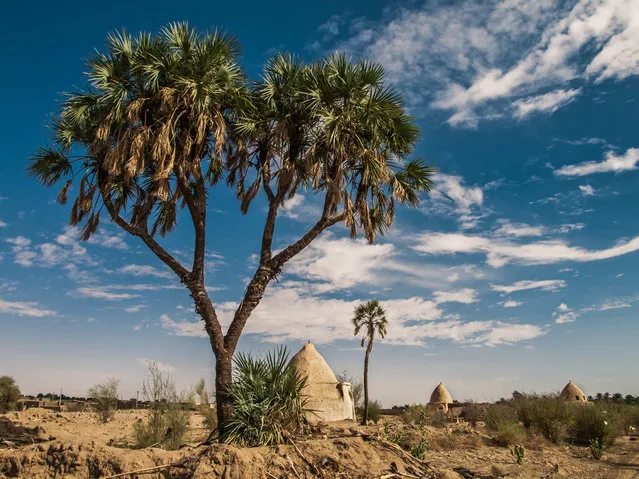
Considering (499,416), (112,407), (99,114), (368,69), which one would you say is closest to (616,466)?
(499,416)

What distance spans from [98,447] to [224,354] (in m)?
3.72

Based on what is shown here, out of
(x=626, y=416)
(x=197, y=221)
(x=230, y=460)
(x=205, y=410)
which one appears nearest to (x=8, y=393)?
(x=205, y=410)

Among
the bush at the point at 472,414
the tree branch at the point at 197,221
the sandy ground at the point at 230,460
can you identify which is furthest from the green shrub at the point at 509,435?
the bush at the point at 472,414

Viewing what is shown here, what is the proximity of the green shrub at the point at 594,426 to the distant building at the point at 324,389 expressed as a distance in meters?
9.55

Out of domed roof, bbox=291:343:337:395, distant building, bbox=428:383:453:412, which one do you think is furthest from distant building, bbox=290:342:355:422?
distant building, bbox=428:383:453:412

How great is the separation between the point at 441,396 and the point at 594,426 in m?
21.2

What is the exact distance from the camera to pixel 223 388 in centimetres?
1084

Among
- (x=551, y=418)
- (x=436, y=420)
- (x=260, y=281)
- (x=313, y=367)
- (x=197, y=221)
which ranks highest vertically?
(x=197, y=221)

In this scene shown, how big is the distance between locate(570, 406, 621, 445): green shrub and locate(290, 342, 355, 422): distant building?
9553mm

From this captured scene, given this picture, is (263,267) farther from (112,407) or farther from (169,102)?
(112,407)

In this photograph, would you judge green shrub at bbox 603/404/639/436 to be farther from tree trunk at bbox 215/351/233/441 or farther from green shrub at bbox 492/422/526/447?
tree trunk at bbox 215/351/233/441

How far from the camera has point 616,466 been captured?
1491 cm

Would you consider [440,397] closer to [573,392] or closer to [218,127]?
[573,392]

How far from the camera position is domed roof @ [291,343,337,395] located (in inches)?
834
